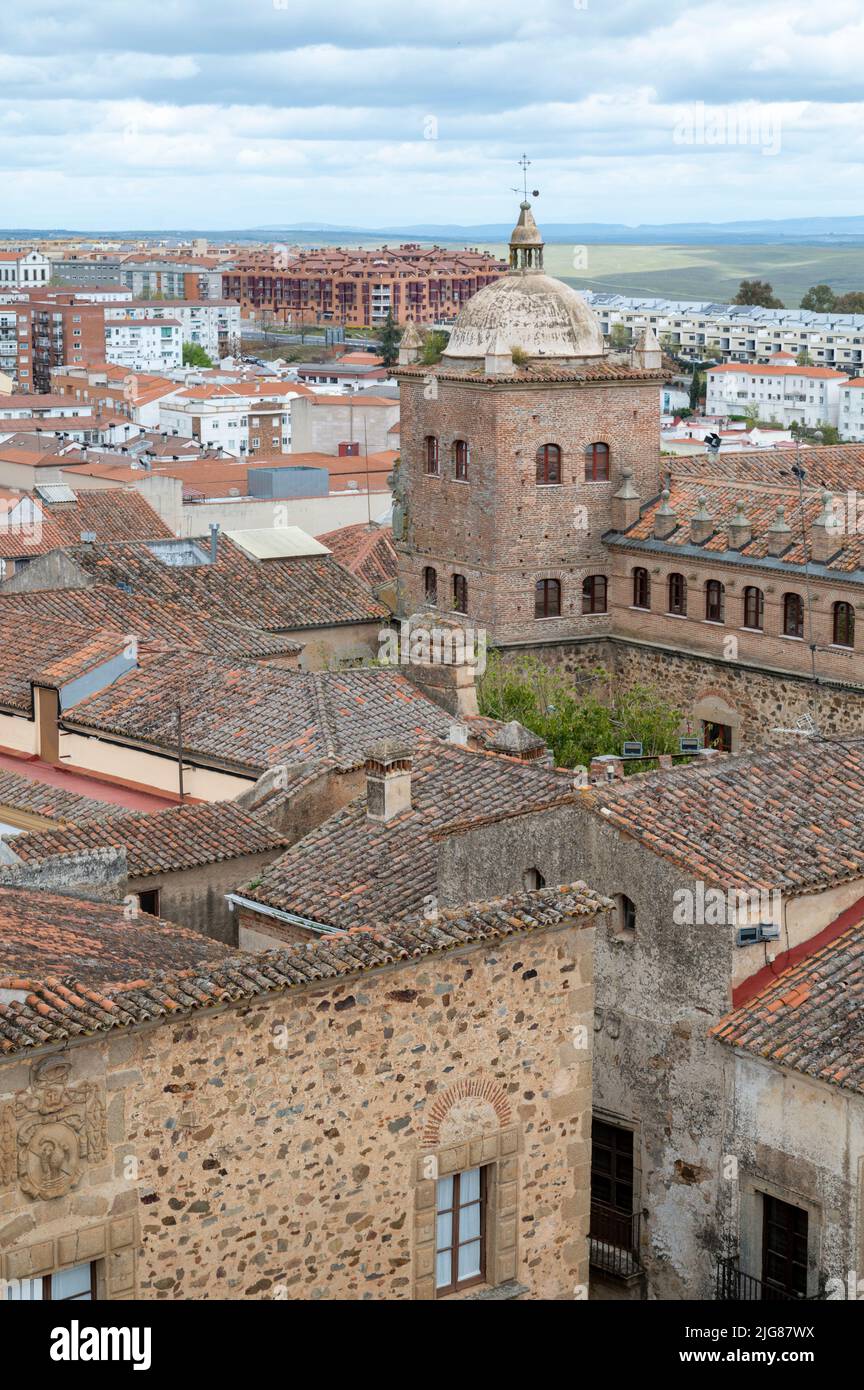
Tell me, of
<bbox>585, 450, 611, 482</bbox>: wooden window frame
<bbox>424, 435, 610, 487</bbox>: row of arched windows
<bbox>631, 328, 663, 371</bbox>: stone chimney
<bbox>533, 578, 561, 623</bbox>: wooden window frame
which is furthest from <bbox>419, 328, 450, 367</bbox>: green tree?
<bbox>533, 578, 561, 623</bbox>: wooden window frame

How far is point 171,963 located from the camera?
16359 mm

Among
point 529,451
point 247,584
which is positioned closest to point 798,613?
point 529,451

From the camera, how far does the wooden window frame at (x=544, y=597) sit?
156ft

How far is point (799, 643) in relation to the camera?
1674 inches

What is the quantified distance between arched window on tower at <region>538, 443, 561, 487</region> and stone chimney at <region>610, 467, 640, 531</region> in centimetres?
139

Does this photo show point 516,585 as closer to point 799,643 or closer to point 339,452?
point 799,643

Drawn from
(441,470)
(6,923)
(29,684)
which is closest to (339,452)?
(441,470)

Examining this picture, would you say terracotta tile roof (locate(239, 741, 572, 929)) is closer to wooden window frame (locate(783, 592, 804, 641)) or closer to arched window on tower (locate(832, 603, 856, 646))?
arched window on tower (locate(832, 603, 856, 646))

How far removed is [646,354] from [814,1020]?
30897 millimetres

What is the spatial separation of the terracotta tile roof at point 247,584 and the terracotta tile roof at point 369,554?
615cm

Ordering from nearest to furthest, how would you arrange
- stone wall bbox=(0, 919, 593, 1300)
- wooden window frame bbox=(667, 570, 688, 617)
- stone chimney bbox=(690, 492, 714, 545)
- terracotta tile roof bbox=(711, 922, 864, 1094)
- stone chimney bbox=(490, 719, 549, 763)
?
stone wall bbox=(0, 919, 593, 1300)
terracotta tile roof bbox=(711, 922, 864, 1094)
stone chimney bbox=(490, 719, 549, 763)
stone chimney bbox=(690, 492, 714, 545)
wooden window frame bbox=(667, 570, 688, 617)

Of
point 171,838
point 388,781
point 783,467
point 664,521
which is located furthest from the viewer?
point 783,467

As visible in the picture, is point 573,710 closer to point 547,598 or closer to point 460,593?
point 547,598

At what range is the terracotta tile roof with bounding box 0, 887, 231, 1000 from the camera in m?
15.0
